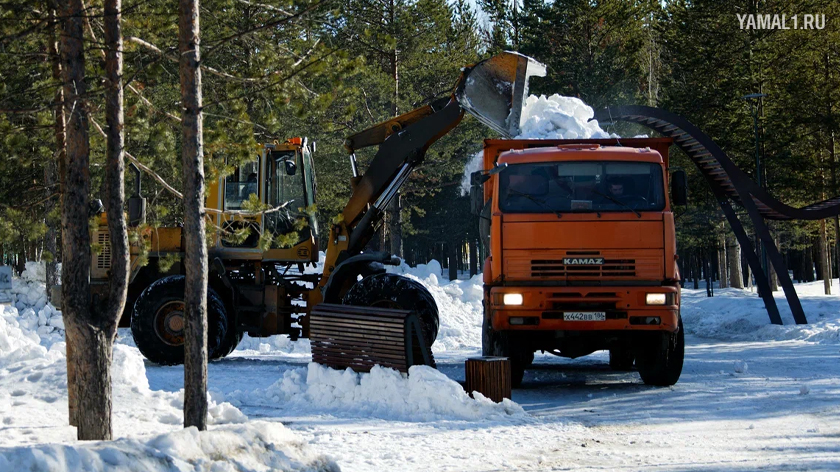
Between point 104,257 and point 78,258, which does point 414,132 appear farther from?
point 78,258

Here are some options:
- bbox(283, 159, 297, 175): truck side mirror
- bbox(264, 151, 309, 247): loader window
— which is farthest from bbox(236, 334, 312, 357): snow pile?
bbox(283, 159, 297, 175): truck side mirror

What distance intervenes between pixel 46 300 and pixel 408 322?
864 inches

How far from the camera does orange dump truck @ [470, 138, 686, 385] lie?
1205 cm

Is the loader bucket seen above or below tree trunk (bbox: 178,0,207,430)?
above

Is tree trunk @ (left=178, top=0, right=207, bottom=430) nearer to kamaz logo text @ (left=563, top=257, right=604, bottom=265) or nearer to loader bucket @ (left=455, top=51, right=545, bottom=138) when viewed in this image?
kamaz logo text @ (left=563, top=257, right=604, bottom=265)

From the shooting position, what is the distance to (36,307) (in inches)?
1222

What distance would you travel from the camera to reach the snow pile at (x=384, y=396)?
10.5 meters

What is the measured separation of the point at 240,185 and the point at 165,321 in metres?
2.44

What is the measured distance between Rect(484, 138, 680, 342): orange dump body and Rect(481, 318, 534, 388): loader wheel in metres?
0.69

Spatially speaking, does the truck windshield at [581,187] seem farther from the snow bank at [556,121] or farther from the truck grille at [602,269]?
the snow bank at [556,121]

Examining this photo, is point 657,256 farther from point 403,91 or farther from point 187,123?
point 403,91

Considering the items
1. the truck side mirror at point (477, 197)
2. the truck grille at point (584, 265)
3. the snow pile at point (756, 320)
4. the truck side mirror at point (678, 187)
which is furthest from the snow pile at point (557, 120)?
the snow pile at point (756, 320)

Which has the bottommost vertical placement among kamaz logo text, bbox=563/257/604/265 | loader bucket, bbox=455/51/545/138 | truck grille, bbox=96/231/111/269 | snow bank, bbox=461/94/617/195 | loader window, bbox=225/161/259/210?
kamaz logo text, bbox=563/257/604/265

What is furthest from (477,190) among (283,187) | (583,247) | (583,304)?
(283,187)
